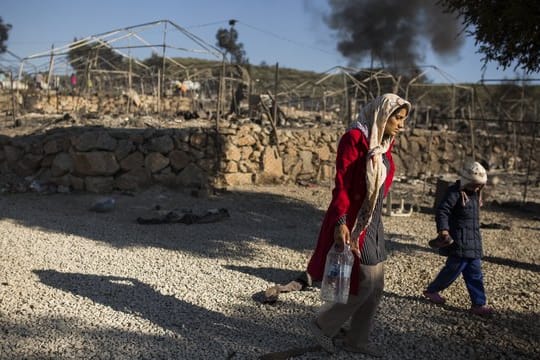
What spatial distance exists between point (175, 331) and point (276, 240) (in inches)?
126

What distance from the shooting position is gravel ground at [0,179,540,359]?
3.66m

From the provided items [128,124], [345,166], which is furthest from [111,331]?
[128,124]

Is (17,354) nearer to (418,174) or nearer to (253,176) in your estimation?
(253,176)

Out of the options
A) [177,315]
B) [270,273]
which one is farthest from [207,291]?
[270,273]

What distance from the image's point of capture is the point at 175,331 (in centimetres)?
385

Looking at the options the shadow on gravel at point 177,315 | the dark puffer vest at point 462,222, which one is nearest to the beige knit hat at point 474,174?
the dark puffer vest at point 462,222

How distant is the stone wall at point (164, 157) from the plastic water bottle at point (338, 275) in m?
7.43

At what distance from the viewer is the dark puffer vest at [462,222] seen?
4.27m

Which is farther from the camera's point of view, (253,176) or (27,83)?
(27,83)

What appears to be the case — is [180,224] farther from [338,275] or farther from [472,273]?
[338,275]

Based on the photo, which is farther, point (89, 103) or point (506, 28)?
point (89, 103)

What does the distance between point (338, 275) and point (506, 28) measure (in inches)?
184

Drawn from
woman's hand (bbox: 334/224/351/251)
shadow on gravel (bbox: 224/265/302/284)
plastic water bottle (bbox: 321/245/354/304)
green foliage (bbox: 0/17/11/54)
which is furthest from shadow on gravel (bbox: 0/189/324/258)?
green foliage (bbox: 0/17/11/54)

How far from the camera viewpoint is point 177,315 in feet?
13.6
